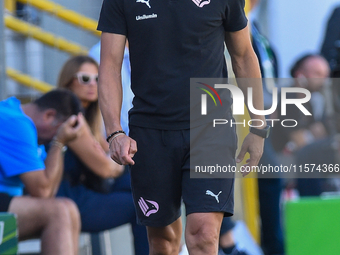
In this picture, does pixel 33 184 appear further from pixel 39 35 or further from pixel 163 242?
pixel 39 35

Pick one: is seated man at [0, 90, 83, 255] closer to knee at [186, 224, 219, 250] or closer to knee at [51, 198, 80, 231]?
knee at [51, 198, 80, 231]

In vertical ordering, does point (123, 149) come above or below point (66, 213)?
above

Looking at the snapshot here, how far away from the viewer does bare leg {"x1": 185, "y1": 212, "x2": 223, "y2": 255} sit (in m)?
2.37

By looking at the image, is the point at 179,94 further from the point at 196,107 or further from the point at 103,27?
the point at 103,27

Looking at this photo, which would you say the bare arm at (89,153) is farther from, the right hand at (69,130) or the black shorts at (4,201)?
the black shorts at (4,201)

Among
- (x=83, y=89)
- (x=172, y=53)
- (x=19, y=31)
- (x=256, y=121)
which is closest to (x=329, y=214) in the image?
(x=256, y=121)

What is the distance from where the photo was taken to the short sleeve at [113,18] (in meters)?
2.47

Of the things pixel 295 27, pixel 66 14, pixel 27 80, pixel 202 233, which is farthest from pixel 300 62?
pixel 295 27

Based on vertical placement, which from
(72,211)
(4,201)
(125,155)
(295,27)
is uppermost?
(125,155)

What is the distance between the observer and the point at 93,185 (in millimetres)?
3850

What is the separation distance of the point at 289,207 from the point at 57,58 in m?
3.71

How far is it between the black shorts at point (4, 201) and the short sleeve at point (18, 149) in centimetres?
13

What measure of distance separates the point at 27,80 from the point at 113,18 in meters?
2.51

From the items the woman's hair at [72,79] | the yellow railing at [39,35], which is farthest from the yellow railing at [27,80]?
the woman's hair at [72,79]
